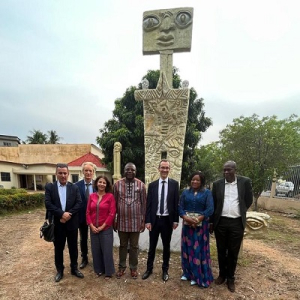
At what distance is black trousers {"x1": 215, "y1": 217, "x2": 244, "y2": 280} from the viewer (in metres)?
2.66

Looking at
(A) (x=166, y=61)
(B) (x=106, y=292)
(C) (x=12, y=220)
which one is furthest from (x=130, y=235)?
(C) (x=12, y=220)

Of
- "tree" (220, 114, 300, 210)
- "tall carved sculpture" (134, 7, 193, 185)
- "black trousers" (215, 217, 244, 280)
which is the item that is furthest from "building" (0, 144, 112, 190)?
"black trousers" (215, 217, 244, 280)

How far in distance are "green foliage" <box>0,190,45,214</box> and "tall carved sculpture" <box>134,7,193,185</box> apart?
666 cm

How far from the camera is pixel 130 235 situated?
2.89 metres

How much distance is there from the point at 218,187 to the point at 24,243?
171 inches

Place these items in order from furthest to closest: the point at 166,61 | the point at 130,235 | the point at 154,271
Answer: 1. the point at 166,61
2. the point at 154,271
3. the point at 130,235

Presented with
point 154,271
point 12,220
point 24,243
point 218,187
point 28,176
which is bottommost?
point 28,176

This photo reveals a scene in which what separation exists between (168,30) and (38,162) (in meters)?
19.3

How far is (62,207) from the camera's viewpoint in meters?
2.82

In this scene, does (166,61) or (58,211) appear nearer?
(58,211)

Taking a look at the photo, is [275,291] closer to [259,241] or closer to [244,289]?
[244,289]

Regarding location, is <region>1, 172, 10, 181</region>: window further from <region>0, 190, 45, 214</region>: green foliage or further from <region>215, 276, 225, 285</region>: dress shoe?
<region>215, 276, 225, 285</region>: dress shoe

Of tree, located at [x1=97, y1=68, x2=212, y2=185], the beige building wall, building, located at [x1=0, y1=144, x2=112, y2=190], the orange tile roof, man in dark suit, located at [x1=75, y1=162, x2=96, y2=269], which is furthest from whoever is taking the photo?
the beige building wall

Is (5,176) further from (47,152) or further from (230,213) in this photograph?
(230,213)
